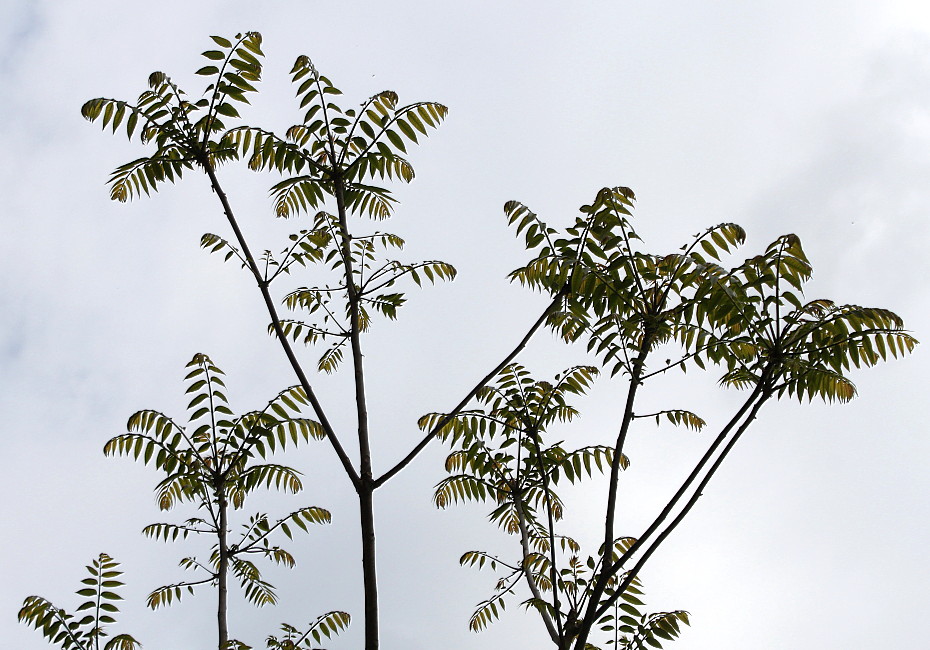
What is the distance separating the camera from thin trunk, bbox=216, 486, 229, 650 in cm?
440

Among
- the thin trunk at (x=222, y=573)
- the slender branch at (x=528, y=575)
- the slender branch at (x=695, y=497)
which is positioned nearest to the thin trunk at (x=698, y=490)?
the slender branch at (x=695, y=497)

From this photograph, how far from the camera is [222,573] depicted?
4.48m

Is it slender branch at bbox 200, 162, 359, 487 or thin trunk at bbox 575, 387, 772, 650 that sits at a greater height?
slender branch at bbox 200, 162, 359, 487

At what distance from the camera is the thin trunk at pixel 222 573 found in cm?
440

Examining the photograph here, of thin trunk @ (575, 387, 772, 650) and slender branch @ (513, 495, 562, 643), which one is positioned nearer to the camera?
thin trunk @ (575, 387, 772, 650)

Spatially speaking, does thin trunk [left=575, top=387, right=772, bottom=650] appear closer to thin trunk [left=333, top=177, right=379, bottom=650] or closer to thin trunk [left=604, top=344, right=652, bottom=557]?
thin trunk [left=604, top=344, right=652, bottom=557]

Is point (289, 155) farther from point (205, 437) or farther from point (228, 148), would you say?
point (205, 437)

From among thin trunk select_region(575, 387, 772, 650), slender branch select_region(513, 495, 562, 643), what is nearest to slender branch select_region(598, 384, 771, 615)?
thin trunk select_region(575, 387, 772, 650)

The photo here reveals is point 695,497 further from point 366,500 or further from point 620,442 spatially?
point 366,500

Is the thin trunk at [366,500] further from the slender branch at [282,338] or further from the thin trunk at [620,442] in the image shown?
the thin trunk at [620,442]

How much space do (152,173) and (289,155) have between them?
25.7 inches

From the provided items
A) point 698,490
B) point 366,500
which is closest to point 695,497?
point 698,490

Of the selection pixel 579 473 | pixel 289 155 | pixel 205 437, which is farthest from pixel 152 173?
pixel 579 473

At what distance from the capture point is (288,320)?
15.2 feet
